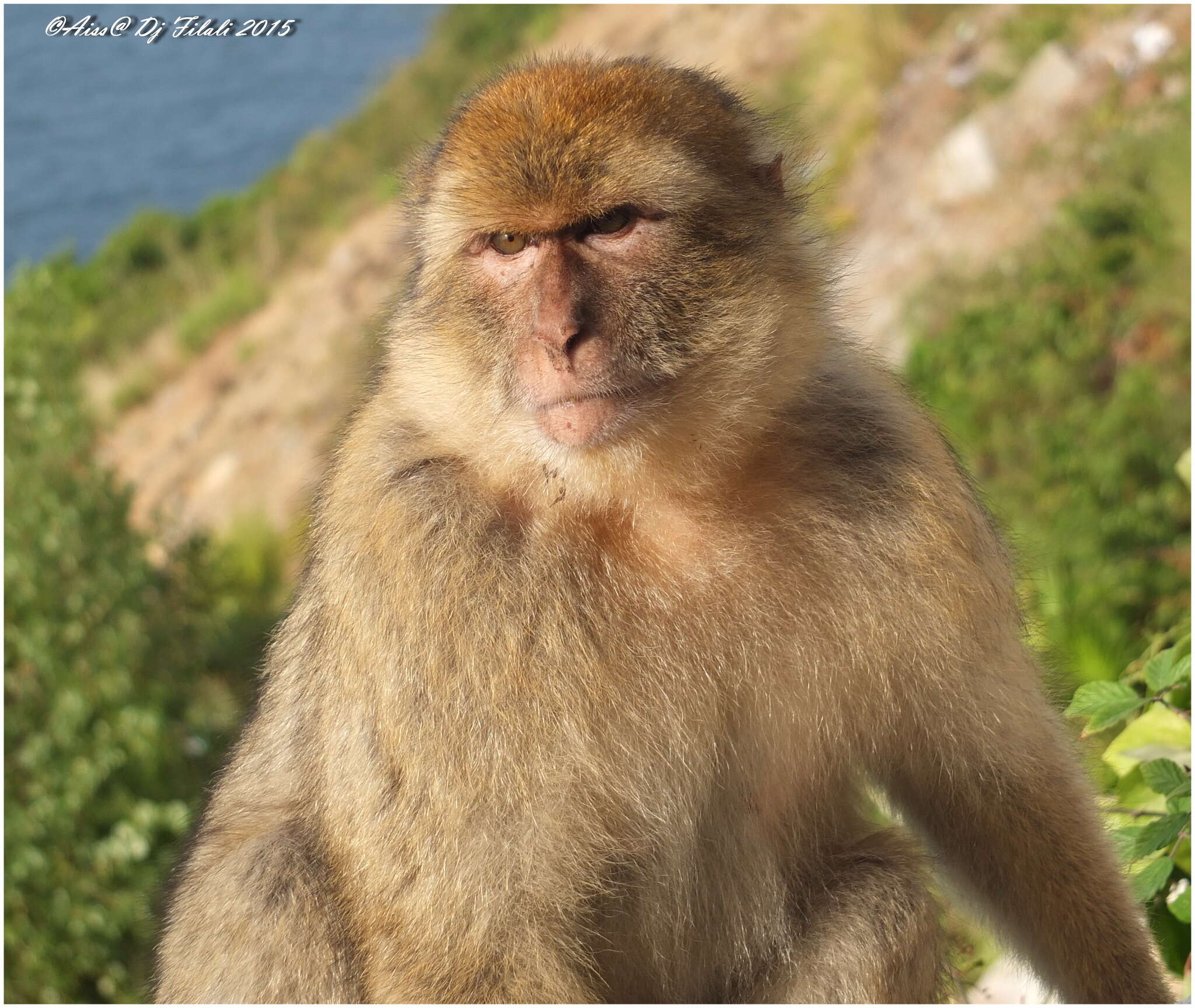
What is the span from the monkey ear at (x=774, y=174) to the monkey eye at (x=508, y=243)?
1.82 ft

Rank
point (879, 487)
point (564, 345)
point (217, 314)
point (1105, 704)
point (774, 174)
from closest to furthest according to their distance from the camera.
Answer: point (564, 345), point (879, 487), point (774, 174), point (1105, 704), point (217, 314)

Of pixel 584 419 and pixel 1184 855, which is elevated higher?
pixel 584 419

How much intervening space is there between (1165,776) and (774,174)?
4.99ft

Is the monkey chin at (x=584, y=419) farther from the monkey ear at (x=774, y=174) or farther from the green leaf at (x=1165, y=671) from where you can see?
the green leaf at (x=1165, y=671)

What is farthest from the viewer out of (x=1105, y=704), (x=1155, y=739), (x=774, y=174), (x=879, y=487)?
(x=1155, y=739)

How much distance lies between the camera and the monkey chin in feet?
7.89

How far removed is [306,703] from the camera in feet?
9.61

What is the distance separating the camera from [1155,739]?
317 centimetres

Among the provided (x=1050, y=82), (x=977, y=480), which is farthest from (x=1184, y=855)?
(x=1050, y=82)

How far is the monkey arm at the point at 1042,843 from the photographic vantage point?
280cm

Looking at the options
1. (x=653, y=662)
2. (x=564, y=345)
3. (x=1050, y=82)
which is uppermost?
(x=564, y=345)

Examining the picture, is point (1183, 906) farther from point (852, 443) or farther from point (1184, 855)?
point (852, 443)

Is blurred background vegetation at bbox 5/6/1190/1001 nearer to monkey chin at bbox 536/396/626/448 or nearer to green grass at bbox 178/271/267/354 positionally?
monkey chin at bbox 536/396/626/448

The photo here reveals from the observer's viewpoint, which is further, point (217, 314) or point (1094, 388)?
point (217, 314)
